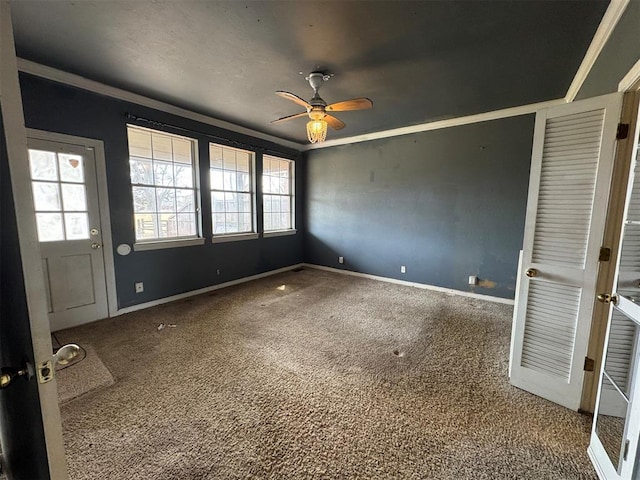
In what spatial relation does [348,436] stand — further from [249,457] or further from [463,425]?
[463,425]

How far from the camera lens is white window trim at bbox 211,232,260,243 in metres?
4.25

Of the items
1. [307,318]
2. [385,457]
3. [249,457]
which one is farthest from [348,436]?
[307,318]

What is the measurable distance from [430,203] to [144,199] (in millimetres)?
4127

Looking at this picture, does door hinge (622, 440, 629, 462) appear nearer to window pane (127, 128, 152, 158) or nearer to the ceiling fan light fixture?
the ceiling fan light fixture

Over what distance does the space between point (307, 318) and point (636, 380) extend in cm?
257

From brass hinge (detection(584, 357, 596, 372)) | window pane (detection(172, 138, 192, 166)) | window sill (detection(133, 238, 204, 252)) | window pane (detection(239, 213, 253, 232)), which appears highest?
window pane (detection(172, 138, 192, 166))

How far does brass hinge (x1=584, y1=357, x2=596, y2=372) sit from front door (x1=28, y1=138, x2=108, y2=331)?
14.7 ft

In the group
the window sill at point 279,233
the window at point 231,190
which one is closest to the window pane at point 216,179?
the window at point 231,190

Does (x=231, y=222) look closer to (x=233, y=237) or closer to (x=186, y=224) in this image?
(x=233, y=237)

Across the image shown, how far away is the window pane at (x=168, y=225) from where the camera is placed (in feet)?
12.0

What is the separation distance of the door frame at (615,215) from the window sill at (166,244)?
4.25 metres

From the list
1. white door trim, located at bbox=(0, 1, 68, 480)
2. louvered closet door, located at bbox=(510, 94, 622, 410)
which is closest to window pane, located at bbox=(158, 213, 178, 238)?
white door trim, located at bbox=(0, 1, 68, 480)

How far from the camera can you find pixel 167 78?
2.75 meters

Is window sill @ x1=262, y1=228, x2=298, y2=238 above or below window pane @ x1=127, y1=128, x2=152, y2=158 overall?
below
